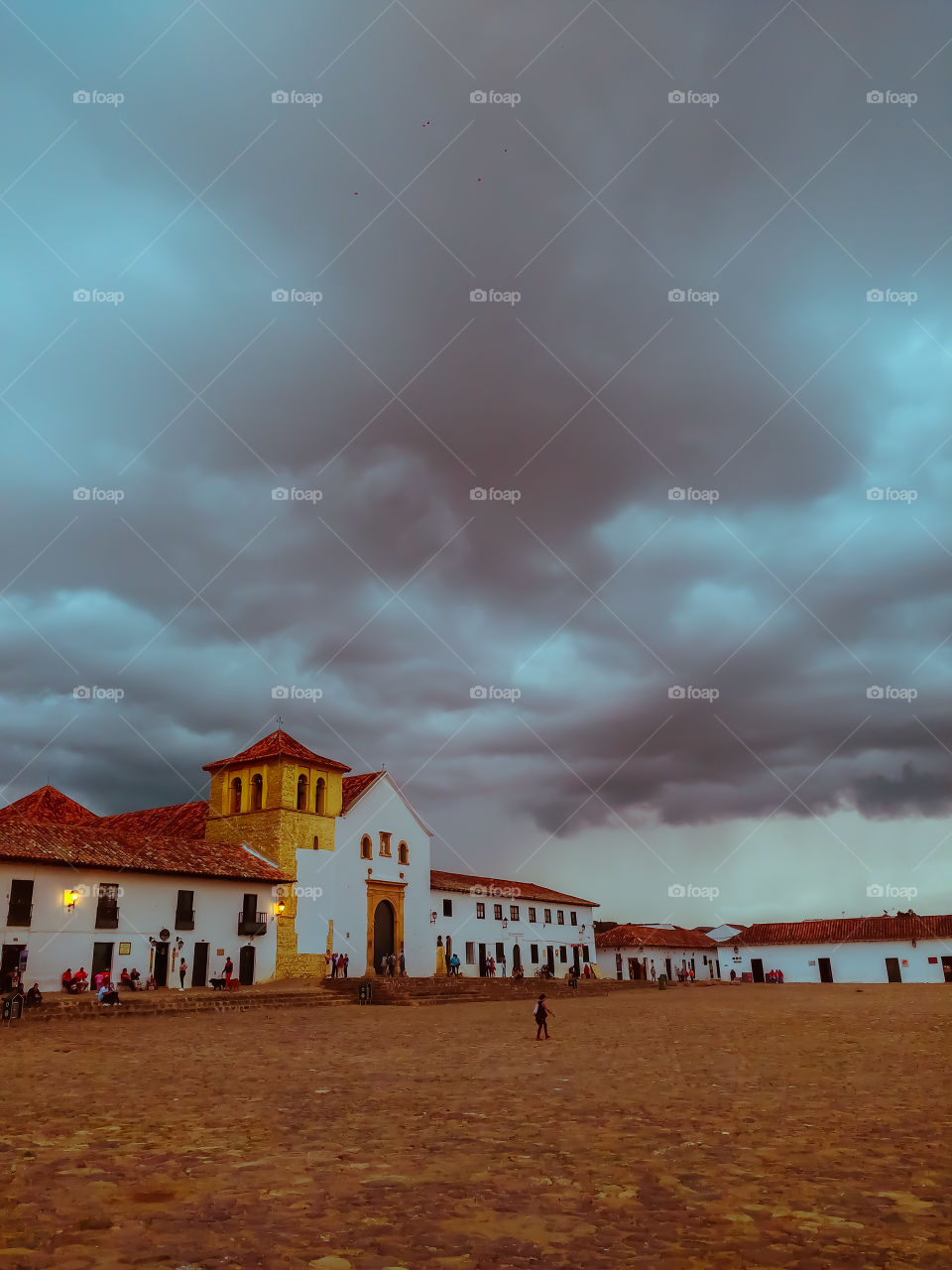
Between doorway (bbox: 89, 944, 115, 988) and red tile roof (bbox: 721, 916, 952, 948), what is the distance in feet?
161

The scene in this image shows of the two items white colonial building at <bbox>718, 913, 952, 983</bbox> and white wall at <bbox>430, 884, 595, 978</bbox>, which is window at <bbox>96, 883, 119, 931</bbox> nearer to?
white wall at <bbox>430, 884, 595, 978</bbox>

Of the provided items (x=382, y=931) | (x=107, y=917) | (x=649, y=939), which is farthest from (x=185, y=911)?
(x=649, y=939)

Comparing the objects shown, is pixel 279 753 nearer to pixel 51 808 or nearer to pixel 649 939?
pixel 51 808

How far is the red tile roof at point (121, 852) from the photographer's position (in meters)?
26.5

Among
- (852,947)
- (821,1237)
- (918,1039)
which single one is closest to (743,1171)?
(821,1237)

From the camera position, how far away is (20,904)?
25.8 meters

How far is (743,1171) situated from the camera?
6.29m

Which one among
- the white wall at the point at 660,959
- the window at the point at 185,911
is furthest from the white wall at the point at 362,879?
the white wall at the point at 660,959

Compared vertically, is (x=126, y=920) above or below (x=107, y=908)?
below

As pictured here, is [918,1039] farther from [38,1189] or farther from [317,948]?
[317,948]

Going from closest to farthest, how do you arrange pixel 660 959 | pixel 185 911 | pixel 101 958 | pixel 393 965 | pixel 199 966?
pixel 101 958 < pixel 185 911 < pixel 199 966 < pixel 393 965 < pixel 660 959

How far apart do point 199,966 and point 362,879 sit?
31.1 ft

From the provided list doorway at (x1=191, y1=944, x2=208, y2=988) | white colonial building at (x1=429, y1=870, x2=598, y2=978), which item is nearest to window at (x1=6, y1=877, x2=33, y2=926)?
doorway at (x1=191, y1=944, x2=208, y2=988)

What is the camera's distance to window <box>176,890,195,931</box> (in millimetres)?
29750
